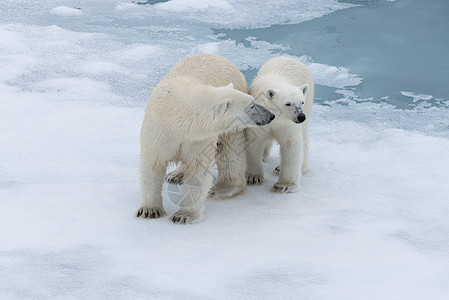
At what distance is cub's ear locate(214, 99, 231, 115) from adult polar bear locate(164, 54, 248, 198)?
0.55 m

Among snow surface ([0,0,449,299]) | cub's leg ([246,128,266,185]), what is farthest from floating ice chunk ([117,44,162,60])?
cub's leg ([246,128,266,185])

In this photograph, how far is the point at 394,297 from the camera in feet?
9.39

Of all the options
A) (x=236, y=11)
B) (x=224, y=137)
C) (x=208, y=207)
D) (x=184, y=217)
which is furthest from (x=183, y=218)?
(x=236, y=11)

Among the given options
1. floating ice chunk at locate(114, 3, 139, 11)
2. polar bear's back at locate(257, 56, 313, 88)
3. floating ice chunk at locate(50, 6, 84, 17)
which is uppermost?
floating ice chunk at locate(114, 3, 139, 11)

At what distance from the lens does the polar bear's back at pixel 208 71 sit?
375 cm

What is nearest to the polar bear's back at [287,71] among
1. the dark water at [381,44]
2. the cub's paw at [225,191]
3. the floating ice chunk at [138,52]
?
the cub's paw at [225,191]

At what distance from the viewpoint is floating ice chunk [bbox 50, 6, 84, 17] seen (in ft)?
27.6

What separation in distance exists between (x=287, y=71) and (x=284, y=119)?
22.5 inches

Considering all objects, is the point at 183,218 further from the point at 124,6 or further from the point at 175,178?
the point at 124,6

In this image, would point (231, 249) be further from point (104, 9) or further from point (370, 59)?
point (104, 9)

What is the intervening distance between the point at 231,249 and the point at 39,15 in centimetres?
614

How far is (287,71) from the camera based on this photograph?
4207 millimetres

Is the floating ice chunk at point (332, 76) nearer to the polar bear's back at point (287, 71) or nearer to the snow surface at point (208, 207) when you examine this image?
the snow surface at point (208, 207)

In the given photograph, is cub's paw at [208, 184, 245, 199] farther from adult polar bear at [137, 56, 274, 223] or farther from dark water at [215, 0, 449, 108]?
dark water at [215, 0, 449, 108]
